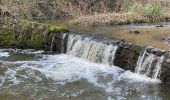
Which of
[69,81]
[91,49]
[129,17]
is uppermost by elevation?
[129,17]

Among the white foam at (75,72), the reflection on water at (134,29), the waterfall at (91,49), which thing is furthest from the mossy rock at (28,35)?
the reflection on water at (134,29)

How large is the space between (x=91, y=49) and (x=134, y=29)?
12.5 ft

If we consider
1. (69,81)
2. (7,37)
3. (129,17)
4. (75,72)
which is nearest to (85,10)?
(129,17)

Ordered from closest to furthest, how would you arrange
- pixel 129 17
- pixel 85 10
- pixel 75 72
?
1. pixel 75 72
2. pixel 129 17
3. pixel 85 10

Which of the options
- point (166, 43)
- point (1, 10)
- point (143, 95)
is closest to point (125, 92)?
point (143, 95)

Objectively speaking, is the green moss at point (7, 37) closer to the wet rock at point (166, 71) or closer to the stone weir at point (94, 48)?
the stone weir at point (94, 48)

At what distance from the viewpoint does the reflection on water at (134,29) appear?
14.2m

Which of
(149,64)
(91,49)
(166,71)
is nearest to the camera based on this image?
(166,71)

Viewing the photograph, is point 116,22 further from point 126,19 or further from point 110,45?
point 110,45

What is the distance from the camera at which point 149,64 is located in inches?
464

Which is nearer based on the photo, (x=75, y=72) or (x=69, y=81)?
(x=69, y=81)

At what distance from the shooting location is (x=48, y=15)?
70.9 feet

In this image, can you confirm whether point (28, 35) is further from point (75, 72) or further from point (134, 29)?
point (134, 29)

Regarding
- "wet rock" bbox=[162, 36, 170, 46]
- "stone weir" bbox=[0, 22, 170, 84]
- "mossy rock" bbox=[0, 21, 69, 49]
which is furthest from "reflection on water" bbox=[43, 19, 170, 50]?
"mossy rock" bbox=[0, 21, 69, 49]
